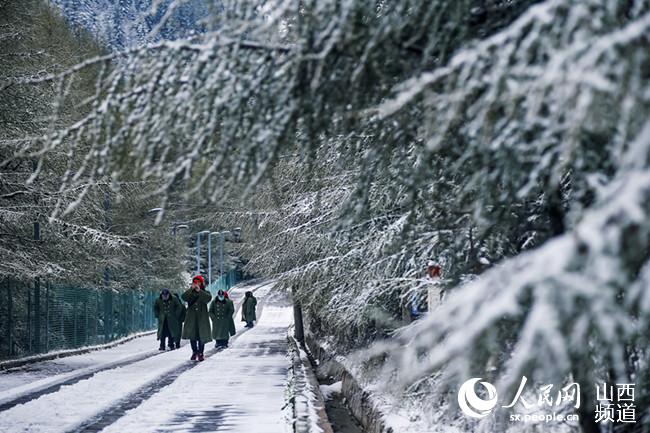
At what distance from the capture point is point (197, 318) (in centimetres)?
2200

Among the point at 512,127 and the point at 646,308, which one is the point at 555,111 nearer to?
the point at 512,127

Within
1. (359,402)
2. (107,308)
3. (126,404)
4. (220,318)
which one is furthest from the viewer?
(107,308)

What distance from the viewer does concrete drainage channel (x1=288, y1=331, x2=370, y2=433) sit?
9.44 meters

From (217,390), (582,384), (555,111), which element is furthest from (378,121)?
(217,390)

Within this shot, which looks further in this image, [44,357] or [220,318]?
[220,318]

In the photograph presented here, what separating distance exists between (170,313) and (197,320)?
17.0ft

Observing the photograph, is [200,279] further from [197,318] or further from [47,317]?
[47,317]

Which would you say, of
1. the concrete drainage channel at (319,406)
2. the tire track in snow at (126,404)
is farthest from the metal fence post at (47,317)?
the concrete drainage channel at (319,406)

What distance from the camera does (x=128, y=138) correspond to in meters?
4.34

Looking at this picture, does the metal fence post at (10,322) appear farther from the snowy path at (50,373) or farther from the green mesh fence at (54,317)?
the snowy path at (50,373)

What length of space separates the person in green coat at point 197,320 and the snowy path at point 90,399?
2.81 ft

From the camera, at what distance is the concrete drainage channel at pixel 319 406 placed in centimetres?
944

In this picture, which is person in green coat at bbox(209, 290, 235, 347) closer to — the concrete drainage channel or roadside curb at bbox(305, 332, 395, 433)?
the concrete drainage channel

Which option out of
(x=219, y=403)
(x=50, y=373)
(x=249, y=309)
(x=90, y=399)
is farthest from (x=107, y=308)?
(x=219, y=403)
